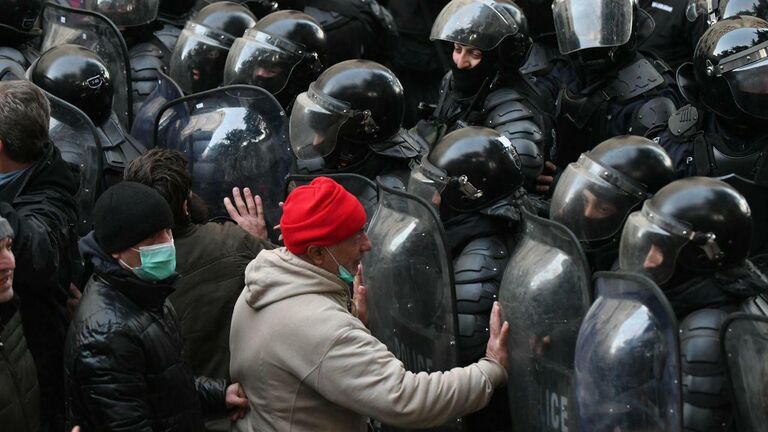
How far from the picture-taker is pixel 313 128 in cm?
523

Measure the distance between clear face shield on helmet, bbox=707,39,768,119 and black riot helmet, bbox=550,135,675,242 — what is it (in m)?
0.74

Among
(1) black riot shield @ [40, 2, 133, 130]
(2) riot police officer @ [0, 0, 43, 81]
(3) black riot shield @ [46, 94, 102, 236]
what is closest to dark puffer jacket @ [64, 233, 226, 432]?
(3) black riot shield @ [46, 94, 102, 236]

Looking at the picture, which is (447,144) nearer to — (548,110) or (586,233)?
(586,233)

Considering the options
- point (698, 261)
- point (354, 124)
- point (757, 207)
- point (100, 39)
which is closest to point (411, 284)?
point (698, 261)

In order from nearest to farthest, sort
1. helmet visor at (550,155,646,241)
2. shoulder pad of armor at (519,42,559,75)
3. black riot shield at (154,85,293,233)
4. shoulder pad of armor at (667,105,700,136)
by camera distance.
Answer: helmet visor at (550,155,646,241)
black riot shield at (154,85,293,233)
shoulder pad of armor at (667,105,700,136)
shoulder pad of armor at (519,42,559,75)

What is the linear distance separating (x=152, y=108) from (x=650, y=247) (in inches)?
114

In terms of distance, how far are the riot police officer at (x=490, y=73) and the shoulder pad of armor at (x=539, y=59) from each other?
0.88 metres

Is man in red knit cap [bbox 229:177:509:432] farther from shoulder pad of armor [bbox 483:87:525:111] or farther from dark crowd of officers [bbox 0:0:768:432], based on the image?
shoulder pad of armor [bbox 483:87:525:111]

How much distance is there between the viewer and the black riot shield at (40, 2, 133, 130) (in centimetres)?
637

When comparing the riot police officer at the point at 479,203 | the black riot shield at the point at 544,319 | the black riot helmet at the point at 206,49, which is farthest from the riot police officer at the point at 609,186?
the black riot helmet at the point at 206,49

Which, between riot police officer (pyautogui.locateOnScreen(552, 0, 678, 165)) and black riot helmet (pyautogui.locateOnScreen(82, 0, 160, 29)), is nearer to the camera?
riot police officer (pyautogui.locateOnScreen(552, 0, 678, 165))

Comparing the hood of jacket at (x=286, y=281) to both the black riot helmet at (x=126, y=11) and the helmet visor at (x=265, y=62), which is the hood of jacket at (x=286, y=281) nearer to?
the helmet visor at (x=265, y=62)

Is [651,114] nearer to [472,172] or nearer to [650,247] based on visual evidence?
[472,172]

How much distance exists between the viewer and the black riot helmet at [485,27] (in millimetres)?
5984
